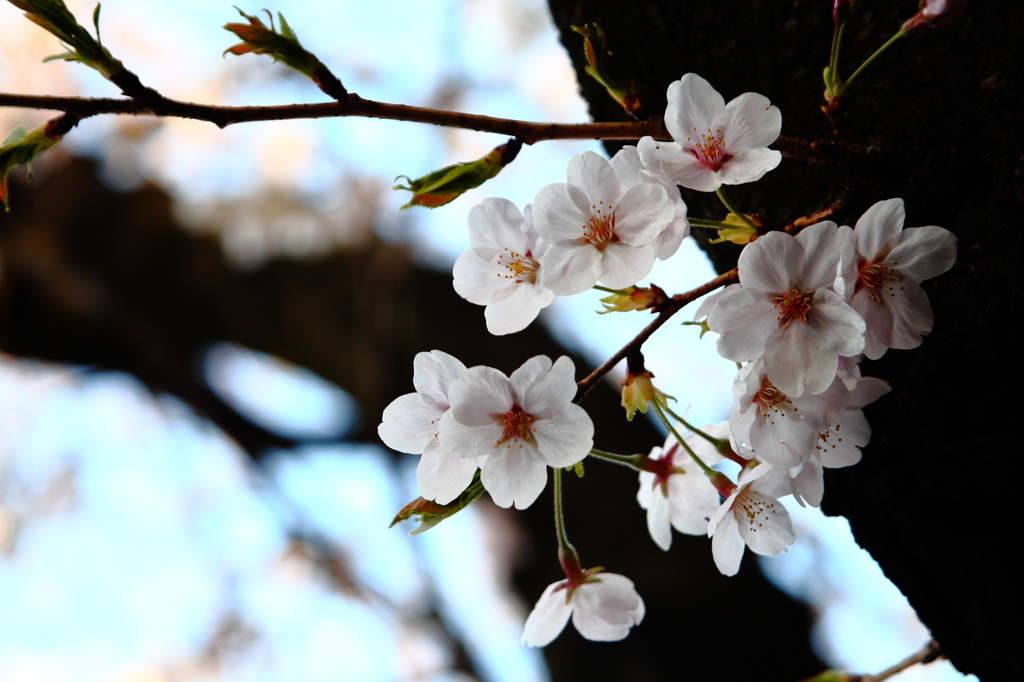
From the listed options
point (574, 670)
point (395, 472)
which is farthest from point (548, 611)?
point (395, 472)

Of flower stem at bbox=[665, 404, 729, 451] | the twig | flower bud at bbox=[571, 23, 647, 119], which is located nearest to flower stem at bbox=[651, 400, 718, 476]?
flower stem at bbox=[665, 404, 729, 451]

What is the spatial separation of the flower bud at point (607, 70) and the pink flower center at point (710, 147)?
0.10 m

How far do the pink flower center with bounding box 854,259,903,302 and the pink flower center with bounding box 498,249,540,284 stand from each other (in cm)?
19

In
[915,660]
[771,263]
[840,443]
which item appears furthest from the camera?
[915,660]

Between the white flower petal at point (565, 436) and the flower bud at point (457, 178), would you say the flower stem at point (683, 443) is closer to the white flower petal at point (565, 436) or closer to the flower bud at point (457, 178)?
the white flower petal at point (565, 436)

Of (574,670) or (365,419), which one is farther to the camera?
(365,419)

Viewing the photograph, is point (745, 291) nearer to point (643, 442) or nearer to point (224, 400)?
point (643, 442)

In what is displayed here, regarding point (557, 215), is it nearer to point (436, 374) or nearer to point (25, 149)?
point (436, 374)

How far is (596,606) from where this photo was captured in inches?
22.1

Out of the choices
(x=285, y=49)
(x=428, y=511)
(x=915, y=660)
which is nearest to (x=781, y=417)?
(x=428, y=511)

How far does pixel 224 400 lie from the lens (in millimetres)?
2006

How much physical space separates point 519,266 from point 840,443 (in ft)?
0.81

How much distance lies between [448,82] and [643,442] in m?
1.39

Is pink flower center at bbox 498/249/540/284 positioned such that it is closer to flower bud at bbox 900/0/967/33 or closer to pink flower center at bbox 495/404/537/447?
pink flower center at bbox 495/404/537/447
